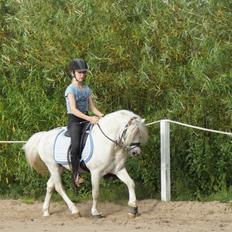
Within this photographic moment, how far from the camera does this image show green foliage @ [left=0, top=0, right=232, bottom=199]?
11.2 m

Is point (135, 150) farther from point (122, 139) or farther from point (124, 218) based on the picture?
point (124, 218)

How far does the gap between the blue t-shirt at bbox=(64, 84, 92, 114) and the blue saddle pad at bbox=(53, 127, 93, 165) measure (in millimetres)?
365

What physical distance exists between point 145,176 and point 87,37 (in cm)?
260

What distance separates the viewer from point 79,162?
32.6 ft

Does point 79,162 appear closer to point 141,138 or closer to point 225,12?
point 141,138

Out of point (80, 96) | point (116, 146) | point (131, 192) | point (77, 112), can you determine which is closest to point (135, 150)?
point (116, 146)

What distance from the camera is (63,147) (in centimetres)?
1016

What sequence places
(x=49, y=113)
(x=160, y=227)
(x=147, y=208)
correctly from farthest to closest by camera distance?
(x=49, y=113), (x=147, y=208), (x=160, y=227)

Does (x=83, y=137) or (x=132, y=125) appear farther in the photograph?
(x=83, y=137)

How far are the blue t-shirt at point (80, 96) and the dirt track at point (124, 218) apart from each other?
1.57 m

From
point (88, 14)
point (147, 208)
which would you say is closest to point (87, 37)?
point (88, 14)

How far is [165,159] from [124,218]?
1.64 m

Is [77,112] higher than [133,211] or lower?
higher

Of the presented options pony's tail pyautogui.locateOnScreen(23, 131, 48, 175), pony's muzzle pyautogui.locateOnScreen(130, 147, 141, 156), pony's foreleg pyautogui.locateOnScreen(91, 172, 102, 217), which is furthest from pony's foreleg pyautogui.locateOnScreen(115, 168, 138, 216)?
pony's tail pyautogui.locateOnScreen(23, 131, 48, 175)
